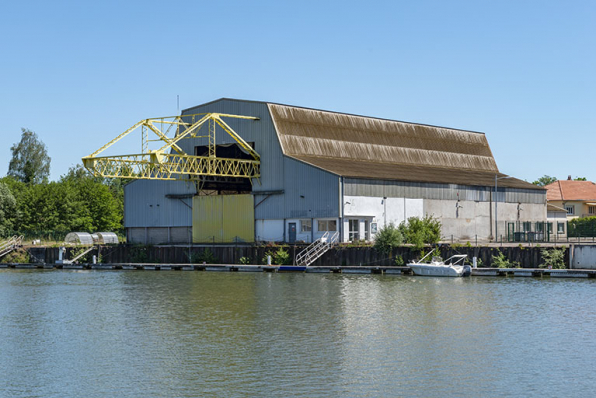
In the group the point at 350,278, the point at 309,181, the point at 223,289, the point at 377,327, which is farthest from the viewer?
the point at 309,181

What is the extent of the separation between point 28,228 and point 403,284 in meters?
77.4

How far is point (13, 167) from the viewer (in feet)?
489

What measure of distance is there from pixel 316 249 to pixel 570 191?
69.5 m

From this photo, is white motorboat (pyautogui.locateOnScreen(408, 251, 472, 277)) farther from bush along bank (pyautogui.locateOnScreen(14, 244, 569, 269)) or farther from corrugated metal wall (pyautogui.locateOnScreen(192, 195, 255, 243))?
corrugated metal wall (pyautogui.locateOnScreen(192, 195, 255, 243))

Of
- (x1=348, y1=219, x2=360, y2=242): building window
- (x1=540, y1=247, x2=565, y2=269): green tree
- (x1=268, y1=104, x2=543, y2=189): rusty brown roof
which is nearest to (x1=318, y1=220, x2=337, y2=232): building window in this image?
(x1=348, y1=219, x2=360, y2=242): building window

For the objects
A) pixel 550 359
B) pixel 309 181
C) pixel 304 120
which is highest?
pixel 304 120

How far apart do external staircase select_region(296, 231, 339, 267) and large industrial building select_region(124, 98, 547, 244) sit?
79 cm

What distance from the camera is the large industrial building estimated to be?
237ft

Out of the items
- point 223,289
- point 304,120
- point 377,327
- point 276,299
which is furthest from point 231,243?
point 377,327

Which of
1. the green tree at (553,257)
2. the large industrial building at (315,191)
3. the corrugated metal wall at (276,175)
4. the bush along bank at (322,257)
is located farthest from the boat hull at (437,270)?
the corrugated metal wall at (276,175)

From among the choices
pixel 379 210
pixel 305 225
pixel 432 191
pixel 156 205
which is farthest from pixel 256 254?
pixel 432 191

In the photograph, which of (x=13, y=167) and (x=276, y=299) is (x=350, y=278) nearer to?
(x=276, y=299)

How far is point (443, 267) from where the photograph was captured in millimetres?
62000

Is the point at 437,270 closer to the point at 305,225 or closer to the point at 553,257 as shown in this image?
the point at 553,257
